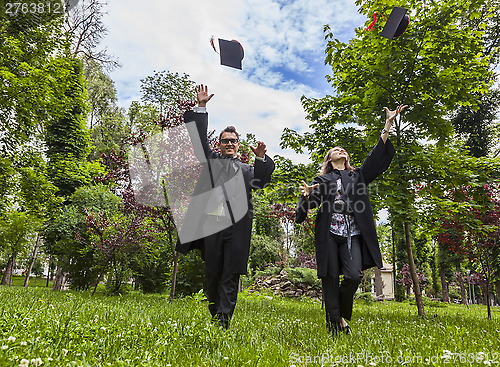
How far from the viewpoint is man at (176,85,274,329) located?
378cm

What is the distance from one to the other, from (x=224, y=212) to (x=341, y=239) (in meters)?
1.50

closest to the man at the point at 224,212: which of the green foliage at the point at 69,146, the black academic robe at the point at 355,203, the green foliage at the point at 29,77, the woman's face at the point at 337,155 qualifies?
the black academic robe at the point at 355,203

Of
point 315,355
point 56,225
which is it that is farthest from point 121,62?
point 315,355

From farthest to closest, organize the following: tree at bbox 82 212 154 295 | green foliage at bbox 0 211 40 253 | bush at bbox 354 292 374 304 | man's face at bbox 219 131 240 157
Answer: green foliage at bbox 0 211 40 253 → bush at bbox 354 292 374 304 → tree at bbox 82 212 154 295 → man's face at bbox 219 131 240 157

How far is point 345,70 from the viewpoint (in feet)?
23.7

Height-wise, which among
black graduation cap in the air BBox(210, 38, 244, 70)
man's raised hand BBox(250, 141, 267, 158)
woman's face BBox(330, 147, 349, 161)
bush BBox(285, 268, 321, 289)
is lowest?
bush BBox(285, 268, 321, 289)

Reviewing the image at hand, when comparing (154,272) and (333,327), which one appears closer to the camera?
(333,327)

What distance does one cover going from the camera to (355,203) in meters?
4.12

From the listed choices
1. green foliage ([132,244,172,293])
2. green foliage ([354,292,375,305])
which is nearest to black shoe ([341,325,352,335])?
green foliage ([132,244,172,293])

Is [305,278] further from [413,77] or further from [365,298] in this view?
[413,77]

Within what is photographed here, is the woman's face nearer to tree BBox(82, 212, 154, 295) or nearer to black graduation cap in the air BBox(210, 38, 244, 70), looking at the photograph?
black graduation cap in the air BBox(210, 38, 244, 70)

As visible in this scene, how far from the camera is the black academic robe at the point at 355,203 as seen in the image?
398 cm

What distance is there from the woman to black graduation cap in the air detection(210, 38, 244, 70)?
2.58 meters

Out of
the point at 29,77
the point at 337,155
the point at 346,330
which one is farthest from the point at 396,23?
the point at 29,77
